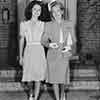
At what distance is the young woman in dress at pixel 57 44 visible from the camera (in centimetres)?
541

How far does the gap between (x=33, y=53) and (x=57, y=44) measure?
1.45ft

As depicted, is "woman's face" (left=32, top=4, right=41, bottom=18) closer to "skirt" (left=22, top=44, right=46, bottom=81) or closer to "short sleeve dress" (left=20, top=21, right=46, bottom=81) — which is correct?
"short sleeve dress" (left=20, top=21, right=46, bottom=81)

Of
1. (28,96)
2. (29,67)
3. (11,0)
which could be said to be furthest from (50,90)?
(11,0)

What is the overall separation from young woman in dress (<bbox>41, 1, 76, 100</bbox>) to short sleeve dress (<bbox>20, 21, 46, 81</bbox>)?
10 centimetres

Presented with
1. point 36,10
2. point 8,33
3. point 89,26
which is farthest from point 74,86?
point 8,33

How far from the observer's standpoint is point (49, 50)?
17.9 ft

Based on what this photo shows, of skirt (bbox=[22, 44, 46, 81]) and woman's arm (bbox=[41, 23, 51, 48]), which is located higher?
woman's arm (bbox=[41, 23, 51, 48])

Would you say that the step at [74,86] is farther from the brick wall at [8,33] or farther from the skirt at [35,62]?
the brick wall at [8,33]

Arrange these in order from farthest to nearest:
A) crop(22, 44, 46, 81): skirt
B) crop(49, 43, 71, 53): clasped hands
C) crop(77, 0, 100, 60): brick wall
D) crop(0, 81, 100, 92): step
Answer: crop(77, 0, 100, 60): brick wall → crop(0, 81, 100, 92): step → crop(22, 44, 46, 81): skirt → crop(49, 43, 71, 53): clasped hands

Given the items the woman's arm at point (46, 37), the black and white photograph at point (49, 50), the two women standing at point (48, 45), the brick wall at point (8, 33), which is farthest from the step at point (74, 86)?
the woman's arm at point (46, 37)

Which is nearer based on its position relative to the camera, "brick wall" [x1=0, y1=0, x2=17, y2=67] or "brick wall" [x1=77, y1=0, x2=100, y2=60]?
"brick wall" [x1=0, y1=0, x2=17, y2=67]

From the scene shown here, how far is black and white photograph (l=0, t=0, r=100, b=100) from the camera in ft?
17.8

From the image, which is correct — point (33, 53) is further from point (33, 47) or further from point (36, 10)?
point (36, 10)

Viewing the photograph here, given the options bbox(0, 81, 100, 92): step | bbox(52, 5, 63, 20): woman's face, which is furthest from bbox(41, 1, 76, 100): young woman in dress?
bbox(0, 81, 100, 92): step
